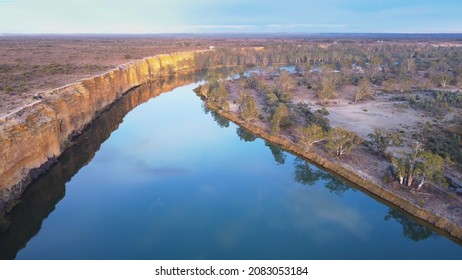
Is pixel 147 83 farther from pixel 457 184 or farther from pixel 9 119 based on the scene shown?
pixel 457 184

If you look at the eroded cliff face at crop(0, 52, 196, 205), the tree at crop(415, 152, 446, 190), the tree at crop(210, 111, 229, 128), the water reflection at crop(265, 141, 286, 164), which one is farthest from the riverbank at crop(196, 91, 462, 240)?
the eroded cliff face at crop(0, 52, 196, 205)

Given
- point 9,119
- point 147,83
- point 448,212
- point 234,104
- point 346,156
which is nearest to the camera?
point 448,212

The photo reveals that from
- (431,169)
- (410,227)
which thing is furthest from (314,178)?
(431,169)

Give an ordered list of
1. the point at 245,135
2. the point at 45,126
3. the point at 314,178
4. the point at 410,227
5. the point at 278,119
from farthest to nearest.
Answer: the point at 245,135 → the point at 278,119 → the point at 314,178 → the point at 45,126 → the point at 410,227

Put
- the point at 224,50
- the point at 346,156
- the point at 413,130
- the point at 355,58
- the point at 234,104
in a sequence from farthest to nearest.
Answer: the point at 224,50
the point at 355,58
the point at 234,104
the point at 413,130
the point at 346,156

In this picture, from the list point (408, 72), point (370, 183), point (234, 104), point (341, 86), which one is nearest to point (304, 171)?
point (370, 183)

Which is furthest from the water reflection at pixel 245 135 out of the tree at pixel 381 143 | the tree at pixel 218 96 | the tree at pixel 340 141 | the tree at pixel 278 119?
the tree at pixel 381 143

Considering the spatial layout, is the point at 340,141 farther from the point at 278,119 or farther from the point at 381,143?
the point at 278,119

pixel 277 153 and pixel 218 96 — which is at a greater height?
pixel 218 96
